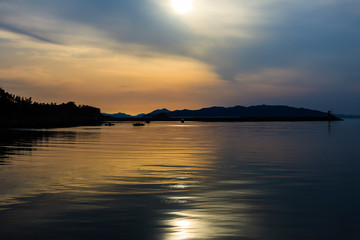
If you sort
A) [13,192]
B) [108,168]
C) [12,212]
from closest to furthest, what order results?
[12,212] → [13,192] → [108,168]

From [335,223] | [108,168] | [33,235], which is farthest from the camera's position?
[108,168]

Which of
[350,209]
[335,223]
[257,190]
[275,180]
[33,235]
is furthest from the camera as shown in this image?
[275,180]

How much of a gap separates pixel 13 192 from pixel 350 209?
675 inches

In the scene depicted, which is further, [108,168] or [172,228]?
[108,168]

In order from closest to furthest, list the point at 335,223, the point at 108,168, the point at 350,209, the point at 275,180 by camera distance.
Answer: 1. the point at 335,223
2. the point at 350,209
3. the point at 275,180
4. the point at 108,168

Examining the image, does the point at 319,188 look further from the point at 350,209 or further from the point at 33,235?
the point at 33,235

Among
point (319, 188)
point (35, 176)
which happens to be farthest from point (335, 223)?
point (35, 176)

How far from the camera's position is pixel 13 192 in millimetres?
19922

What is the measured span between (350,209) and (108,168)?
1905 centimetres

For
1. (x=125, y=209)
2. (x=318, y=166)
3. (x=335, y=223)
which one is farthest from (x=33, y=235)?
(x=318, y=166)

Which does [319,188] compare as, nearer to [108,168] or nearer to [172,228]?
[172,228]

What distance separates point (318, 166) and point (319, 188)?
38.3 feet

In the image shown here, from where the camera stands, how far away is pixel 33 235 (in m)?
12.8

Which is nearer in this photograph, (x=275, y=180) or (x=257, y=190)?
(x=257, y=190)
